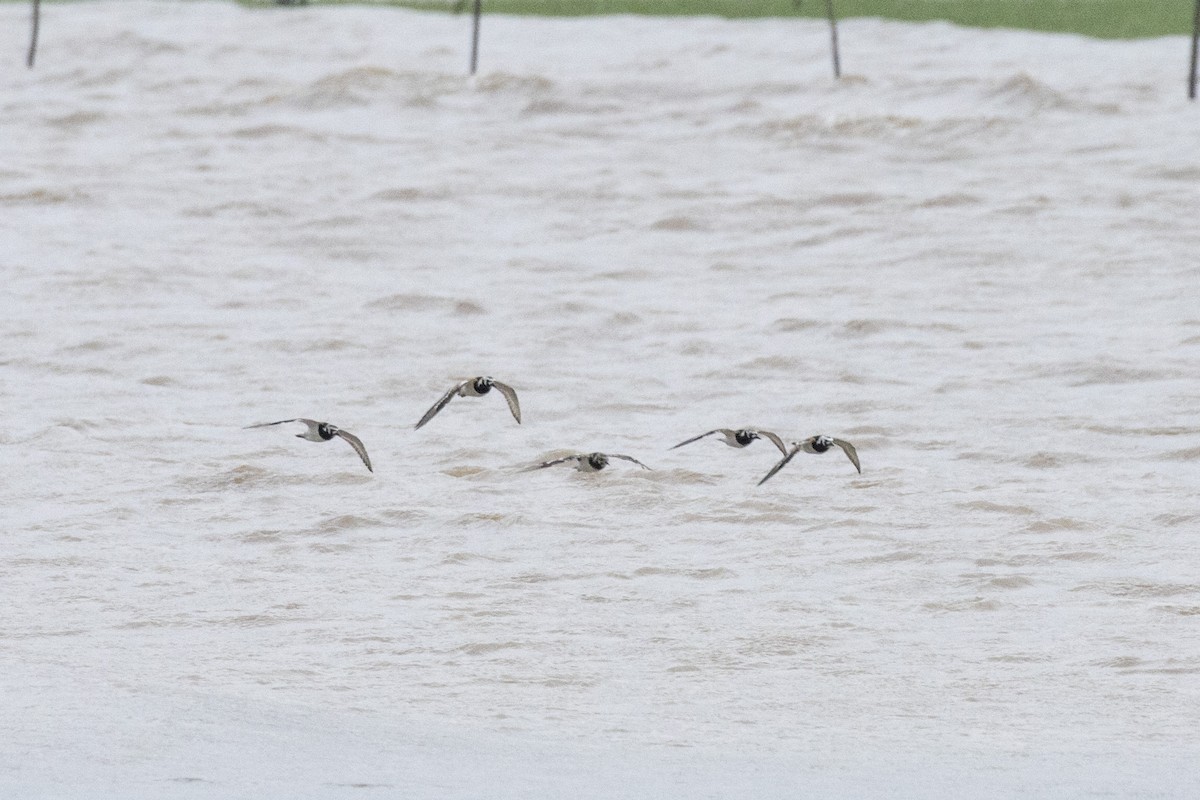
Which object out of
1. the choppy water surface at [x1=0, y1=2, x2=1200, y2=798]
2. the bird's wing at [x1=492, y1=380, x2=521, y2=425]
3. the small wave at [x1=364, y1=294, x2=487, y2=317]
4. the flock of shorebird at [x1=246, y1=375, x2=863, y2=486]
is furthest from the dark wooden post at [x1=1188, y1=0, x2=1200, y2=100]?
the bird's wing at [x1=492, y1=380, x2=521, y2=425]

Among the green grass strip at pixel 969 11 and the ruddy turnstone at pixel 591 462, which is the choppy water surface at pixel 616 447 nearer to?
the ruddy turnstone at pixel 591 462

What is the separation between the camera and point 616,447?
1354cm

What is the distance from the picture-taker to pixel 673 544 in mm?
11477

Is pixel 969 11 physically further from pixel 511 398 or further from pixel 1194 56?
pixel 511 398

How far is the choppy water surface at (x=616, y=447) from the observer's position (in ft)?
27.4

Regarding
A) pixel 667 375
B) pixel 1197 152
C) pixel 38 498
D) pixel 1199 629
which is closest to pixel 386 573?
pixel 38 498

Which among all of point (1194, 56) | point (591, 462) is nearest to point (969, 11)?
point (1194, 56)

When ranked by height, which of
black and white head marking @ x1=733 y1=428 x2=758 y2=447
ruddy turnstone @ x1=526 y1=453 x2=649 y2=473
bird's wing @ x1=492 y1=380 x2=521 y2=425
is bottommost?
ruddy turnstone @ x1=526 y1=453 x2=649 y2=473

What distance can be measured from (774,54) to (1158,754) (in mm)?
24301

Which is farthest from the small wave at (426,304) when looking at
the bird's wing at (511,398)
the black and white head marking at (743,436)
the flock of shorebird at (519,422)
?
the bird's wing at (511,398)

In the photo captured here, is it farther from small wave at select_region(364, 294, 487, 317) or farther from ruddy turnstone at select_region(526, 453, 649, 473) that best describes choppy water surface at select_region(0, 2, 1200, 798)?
ruddy turnstone at select_region(526, 453, 649, 473)

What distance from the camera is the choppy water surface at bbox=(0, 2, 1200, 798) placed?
834 centimetres

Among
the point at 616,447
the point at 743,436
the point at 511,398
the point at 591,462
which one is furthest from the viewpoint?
the point at 616,447

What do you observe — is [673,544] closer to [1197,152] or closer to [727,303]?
[727,303]
